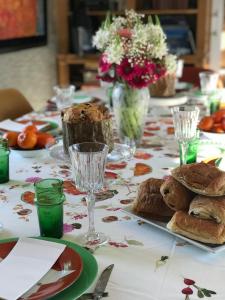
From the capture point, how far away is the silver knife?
841 millimetres

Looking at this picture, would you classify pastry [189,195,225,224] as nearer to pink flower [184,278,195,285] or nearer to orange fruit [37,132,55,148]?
pink flower [184,278,195,285]

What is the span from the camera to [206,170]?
1.03 m

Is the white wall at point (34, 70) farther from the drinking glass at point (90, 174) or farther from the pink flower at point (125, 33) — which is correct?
the drinking glass at point (90, 174)

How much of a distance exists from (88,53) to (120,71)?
2.89 m

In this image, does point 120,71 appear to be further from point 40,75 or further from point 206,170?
point 40,75

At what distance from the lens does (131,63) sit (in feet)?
5.30

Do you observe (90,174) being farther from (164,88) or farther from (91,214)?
(164,88)

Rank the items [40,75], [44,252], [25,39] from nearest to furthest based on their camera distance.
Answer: [44,252], [25,39], [40,75]

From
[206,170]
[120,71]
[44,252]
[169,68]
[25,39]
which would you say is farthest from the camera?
[25,39]

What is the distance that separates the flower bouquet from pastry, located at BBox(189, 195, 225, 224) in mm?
730

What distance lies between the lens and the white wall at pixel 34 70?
3.81 meters

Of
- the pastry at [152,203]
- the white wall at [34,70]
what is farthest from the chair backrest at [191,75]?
the pastry at [152,203]

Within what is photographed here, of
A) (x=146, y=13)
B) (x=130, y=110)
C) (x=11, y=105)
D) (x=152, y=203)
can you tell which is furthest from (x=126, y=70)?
(x=146, y=13)

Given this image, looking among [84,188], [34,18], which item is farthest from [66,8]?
[84,188]
